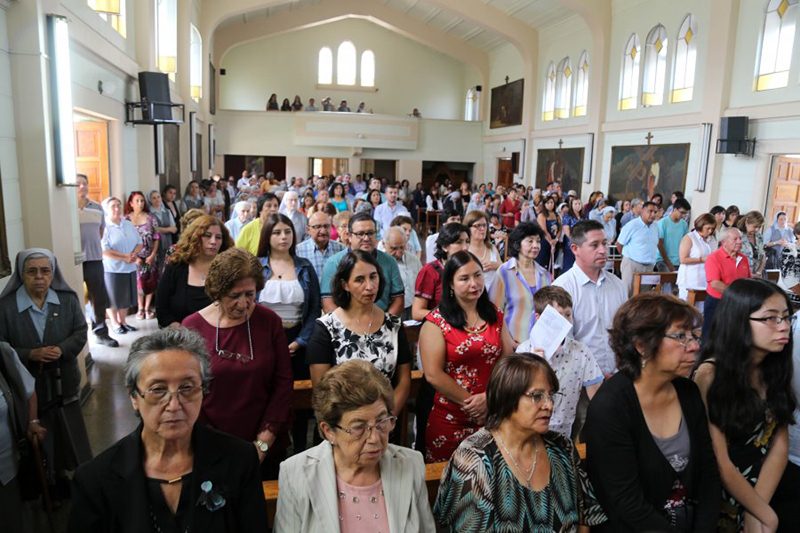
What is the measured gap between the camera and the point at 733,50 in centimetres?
1097

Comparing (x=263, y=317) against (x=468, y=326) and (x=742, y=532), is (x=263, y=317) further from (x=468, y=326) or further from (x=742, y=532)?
(x=742, y=532)

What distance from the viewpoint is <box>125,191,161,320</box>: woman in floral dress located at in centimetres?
704

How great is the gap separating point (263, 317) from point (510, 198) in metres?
11.6

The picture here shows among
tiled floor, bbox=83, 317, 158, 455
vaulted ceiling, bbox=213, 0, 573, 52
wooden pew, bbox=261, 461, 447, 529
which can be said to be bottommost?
tiled floor, bbox=83, 317, 158, 455

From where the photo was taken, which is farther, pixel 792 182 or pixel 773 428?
pixel 792 182

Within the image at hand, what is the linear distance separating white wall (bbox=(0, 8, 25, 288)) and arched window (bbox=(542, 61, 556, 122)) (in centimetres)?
1593

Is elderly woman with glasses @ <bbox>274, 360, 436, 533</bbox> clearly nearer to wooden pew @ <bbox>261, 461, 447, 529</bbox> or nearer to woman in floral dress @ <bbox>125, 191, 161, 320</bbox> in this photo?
wooden pew @ <bbox>261, 461, 447, 529</bbox>

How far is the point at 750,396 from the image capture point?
2283 millimetres

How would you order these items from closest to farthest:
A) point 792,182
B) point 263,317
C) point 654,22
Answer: point 263,317, point 792,182, point 654,22

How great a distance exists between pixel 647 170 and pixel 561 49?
5.72m

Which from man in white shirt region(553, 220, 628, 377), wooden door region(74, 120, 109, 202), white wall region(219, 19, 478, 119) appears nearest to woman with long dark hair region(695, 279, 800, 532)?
man in white shirt region(553, 220, 628, 377)

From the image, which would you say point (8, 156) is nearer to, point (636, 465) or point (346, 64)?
point (636, 465)

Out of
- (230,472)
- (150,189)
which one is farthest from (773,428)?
(150,189)

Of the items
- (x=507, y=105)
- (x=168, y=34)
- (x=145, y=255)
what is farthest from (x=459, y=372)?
(x=507, y=105)
